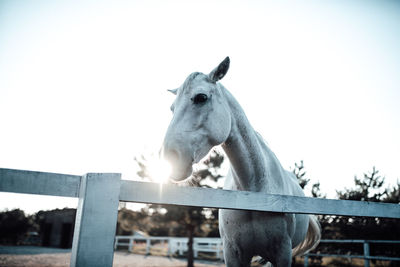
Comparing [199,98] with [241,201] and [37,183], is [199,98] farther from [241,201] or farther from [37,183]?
[37,183]

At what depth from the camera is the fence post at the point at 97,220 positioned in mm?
1253

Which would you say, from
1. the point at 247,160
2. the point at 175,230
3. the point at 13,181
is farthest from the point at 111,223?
the point at 175,230

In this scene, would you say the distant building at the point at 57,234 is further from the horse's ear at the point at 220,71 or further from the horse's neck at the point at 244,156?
the horse's ear at the point at 220,71

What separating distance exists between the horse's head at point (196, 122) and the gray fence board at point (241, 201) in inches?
14.6

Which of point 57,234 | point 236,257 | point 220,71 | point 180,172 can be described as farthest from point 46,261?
point 57,234

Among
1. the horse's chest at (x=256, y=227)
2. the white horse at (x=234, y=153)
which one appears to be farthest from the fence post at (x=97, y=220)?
the horse's chest at (x=256, y=227)

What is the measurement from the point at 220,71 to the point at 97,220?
167cm

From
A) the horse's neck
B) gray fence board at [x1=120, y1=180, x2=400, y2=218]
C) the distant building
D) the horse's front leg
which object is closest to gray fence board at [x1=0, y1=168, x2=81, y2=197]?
gray fence board at [x1=120, y1=180, x2=400, y2=218]

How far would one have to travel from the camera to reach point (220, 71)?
8.14ft

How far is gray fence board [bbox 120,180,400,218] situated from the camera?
1453 millimetres

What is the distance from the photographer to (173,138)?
76.5 inches

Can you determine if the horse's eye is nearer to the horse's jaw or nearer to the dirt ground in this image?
the horse's jaw

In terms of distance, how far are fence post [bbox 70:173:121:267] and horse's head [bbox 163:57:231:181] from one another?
1.95ft

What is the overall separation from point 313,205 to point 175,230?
88.0 feet
